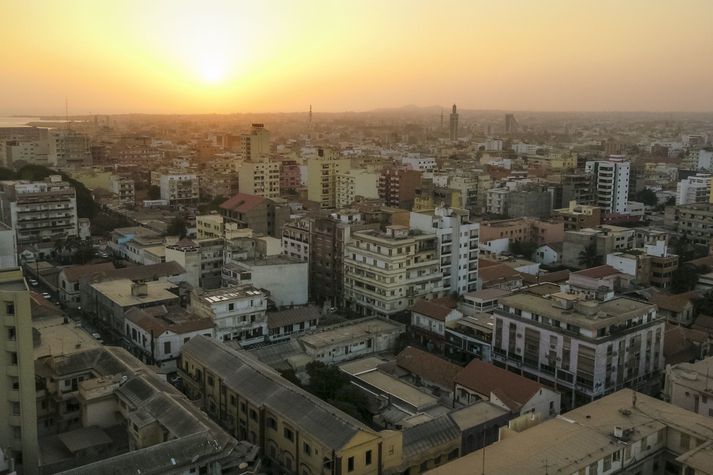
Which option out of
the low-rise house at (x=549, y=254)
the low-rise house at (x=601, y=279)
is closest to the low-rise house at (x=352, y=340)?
the low-rise house at (x=601, y=279)

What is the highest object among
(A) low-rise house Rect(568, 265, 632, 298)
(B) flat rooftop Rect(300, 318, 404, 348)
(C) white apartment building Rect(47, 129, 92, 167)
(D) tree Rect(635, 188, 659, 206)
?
(C) white apartment building Rect(47, 129, 92, 167)

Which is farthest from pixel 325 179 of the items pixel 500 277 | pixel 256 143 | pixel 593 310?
pixel 593 310

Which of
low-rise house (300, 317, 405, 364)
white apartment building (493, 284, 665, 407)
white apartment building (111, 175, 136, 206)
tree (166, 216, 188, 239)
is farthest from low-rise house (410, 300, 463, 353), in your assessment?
white apartment building (111, 175, 136, 206)

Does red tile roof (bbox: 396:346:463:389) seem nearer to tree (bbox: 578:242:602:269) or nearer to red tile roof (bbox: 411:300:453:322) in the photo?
red tile roof (bbox: 411:300:453:322)

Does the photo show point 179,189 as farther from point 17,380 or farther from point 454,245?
point 17,380

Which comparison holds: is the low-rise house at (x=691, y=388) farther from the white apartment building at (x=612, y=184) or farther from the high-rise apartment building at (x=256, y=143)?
the high-rise apartment building at (x=256, y=143)

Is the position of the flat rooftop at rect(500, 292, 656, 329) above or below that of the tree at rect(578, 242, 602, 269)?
above
